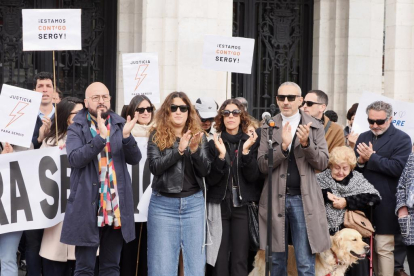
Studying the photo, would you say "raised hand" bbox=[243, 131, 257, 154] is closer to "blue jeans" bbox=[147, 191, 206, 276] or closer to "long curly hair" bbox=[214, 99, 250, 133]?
"long curly hair" bbox=[214, 99, 250, 133]

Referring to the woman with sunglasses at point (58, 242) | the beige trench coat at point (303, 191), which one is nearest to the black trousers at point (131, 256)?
the woman with sunglasses at point (58, 242)

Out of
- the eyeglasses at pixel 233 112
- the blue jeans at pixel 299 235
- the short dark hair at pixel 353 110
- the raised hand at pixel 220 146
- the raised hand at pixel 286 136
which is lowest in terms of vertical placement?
the blue jeans at pixel 299 235

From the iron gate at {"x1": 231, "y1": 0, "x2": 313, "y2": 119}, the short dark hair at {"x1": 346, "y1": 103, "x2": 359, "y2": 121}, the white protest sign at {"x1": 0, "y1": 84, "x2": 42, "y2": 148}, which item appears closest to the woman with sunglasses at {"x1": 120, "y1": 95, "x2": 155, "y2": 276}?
the white protest sign at {"x1": 0, "y1": 84, "x2": 42, "y2": 148}

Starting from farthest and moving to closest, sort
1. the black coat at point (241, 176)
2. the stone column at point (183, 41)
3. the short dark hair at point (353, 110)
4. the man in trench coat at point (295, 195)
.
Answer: the stone column at point (183, 41), the short dark hair at point (353, 110), the man in trench coat at point (295, 195), the black coat at point (241, 176)

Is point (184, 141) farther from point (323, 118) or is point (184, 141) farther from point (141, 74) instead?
point (141, 74)

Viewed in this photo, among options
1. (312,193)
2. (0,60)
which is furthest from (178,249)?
(0,60)

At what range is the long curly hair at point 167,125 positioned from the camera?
728 cm

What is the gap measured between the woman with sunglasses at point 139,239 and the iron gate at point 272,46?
5.88 metres

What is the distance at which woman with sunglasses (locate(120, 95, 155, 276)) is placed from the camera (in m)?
8.29

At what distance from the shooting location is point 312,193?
301 inches

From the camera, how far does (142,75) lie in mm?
9852

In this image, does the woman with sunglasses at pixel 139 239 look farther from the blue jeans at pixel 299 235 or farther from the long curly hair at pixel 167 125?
the blue jeans at pixel 299 235

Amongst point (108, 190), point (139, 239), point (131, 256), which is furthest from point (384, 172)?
point (108, 190)

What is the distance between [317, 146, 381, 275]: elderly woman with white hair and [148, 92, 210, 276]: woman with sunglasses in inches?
59.1
